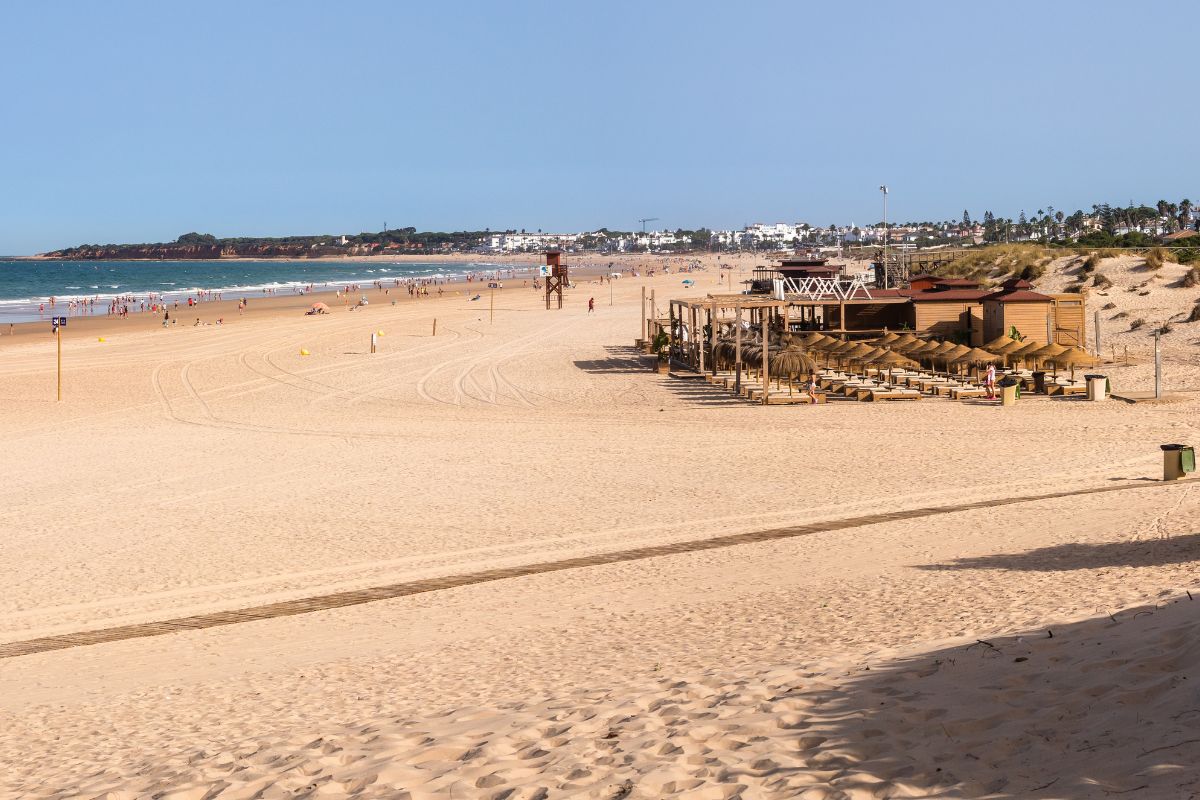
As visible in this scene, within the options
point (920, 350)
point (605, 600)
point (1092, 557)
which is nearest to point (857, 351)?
point (920, 350)

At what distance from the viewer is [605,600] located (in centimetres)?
985

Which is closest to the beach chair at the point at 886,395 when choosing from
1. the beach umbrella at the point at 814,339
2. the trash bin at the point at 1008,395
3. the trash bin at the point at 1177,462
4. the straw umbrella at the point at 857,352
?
the trash bin at the point at 1008,395

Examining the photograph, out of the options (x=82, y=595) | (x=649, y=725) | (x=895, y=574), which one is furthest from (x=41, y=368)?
(x=649, y=725)

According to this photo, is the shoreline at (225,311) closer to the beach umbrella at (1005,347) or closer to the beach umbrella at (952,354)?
the beach umbrella at (952,354)

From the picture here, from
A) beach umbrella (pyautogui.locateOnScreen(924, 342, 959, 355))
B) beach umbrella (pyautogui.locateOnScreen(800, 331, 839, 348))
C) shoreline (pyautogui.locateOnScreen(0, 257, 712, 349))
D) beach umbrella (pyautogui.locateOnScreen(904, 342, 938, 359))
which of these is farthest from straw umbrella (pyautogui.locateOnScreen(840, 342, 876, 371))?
shoreline (pyautogui.locateOnScreen(0, 257, 712, 349))

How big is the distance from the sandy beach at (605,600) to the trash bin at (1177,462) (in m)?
0.34

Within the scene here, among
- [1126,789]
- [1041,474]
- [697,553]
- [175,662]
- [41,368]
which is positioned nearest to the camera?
[1126,789]

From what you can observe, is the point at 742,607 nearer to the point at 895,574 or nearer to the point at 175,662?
the point at 895,574

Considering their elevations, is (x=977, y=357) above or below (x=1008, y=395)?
above

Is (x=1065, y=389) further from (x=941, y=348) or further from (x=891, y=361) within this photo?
(x=891, y=361)

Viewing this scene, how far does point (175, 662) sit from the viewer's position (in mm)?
8578

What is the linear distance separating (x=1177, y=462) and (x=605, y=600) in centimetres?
800

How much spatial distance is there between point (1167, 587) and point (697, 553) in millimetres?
4610

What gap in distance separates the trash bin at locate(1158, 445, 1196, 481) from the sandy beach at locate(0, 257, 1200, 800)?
0.34 metres
